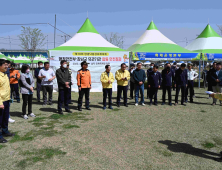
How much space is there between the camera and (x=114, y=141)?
454cm

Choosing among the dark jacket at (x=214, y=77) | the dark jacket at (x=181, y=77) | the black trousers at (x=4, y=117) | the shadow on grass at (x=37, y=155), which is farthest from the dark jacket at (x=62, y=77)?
the dark jacket at (x=214, y=77)

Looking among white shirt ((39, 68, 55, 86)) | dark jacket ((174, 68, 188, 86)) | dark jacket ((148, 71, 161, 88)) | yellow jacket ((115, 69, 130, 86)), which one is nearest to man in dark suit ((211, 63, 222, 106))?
dark jacket ((174, 68, 188, 86))

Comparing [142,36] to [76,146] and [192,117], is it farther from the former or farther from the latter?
[76,146]

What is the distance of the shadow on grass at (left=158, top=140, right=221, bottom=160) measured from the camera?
152 inches

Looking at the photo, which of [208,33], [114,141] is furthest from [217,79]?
[208,33]

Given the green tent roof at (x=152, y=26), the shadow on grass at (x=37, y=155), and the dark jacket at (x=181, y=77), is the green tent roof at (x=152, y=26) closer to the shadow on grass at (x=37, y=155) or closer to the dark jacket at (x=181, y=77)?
the dark jacket at (x=181, y=77)

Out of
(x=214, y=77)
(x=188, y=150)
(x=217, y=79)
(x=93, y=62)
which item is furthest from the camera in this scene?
(x=93, y=62)

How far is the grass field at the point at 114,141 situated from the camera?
3.53 meters

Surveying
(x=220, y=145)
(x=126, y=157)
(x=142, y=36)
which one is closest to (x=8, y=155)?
(x=126, y=157)

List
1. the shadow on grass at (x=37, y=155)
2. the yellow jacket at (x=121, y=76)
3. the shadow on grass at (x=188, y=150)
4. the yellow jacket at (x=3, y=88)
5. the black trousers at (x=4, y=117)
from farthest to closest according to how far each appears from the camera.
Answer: the yellow jacket at (x=121, y=76), the black trousers at (x=4, y=117), the yellow jacket at (x=3, y=88), the shadow on grass at (x=188, y=150), the shadow on grass at (x=37, y=155)

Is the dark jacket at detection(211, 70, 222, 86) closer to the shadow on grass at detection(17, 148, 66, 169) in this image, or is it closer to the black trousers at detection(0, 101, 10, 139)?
the shadow on grass at detection(17, 148, 66, 169)

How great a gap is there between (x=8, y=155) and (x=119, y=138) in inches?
91.9

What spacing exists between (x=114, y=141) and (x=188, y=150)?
5.14ft

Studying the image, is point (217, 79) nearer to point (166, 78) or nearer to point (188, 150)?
point (166, 78)
